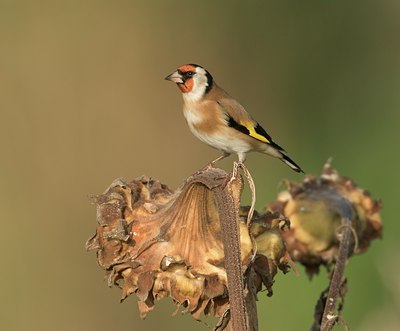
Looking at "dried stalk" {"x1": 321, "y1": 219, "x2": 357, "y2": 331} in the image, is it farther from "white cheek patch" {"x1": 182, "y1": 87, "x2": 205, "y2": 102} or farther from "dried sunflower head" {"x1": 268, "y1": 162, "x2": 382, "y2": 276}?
"white cheek patch" {"x1": 182, "y1": 87, "x2": 205, "y2": 102}

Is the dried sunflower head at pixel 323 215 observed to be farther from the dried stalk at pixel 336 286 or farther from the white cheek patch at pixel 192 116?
Result: the white cheek patch at pixel 192 116

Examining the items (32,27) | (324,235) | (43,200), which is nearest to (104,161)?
(43,200)

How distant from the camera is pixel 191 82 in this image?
10.1 feet

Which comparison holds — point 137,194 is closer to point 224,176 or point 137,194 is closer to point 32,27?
point 224,176

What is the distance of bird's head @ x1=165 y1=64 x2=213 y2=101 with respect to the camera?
3.07 metres

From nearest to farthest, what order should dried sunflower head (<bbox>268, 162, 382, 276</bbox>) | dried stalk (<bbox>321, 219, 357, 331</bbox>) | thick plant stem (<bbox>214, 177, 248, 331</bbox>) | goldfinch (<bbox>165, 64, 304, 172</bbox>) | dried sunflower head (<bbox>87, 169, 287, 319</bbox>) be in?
thick plant stem (<bbox>214, 177, 248, 331</bbox>) → dried sunflower head (<bbox>87, 169, 287, 319</bbox>) → dried stalk (<bbox>321, 219, 357, 331</bbox>) → dried sunflower head (<bbox>268, 162, 382, 276</bbox>) → goldfinch (<bbox>165, 64, 304, 172</bbox>)

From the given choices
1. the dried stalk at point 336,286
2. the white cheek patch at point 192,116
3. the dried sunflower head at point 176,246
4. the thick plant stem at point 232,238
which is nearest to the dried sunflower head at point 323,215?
the dried stalk at point 336,286

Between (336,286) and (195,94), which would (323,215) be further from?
(195,94)

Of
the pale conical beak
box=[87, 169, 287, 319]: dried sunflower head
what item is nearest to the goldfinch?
the pale conical beak

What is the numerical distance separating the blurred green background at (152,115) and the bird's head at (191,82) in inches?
42.8

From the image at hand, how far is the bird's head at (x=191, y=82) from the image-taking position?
10.1 feet

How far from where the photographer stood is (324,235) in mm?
2211

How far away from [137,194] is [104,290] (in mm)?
3169

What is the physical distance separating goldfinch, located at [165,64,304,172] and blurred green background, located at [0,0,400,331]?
0.96m
